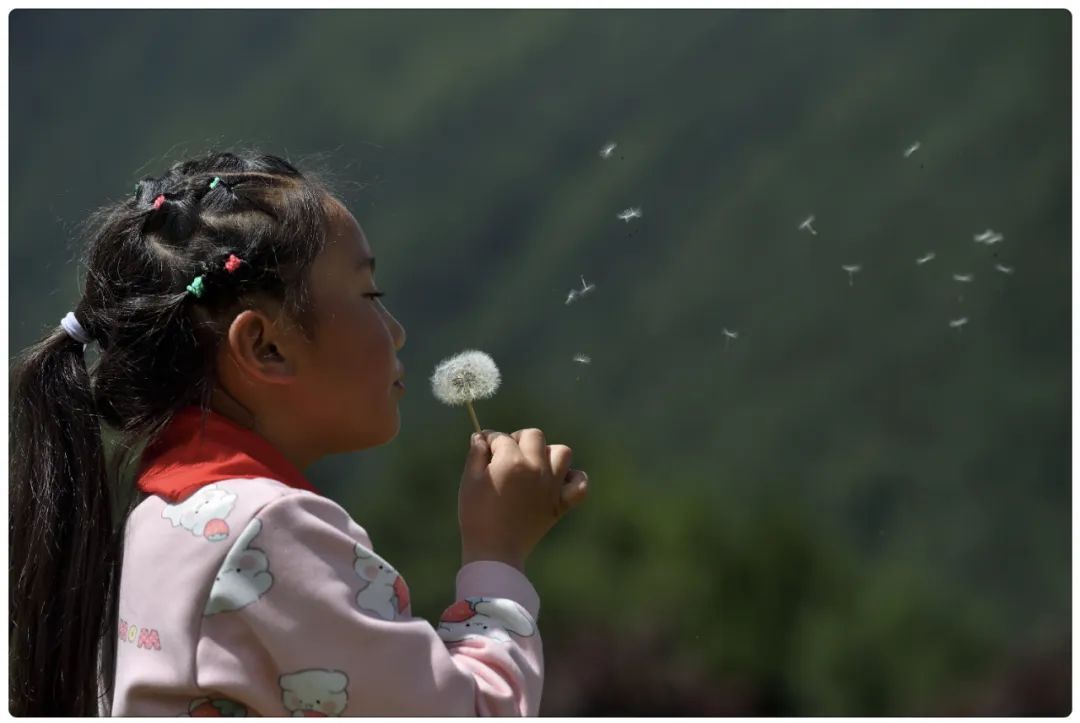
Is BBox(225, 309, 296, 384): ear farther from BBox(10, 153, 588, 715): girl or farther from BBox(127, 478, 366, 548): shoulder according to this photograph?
BBox(127, 478, 366, 548): shoulder

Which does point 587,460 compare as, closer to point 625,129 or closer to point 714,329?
point 714,329

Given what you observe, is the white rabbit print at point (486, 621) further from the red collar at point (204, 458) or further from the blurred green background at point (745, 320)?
the blurred green background at point (745, 320)

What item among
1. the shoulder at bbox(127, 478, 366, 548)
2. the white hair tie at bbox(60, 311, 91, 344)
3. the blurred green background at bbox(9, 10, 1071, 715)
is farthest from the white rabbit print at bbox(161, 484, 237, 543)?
the blurred green background at bbox(9, 10, 1071, 715)

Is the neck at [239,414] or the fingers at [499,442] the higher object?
the neck at [239,414]

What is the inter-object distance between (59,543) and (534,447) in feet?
1.29

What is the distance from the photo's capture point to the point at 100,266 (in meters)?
1.08

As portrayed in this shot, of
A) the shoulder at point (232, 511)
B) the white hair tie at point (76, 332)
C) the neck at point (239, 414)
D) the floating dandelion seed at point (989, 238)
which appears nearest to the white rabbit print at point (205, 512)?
the shoulder at point (232, 511)

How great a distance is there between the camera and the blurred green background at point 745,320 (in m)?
3.02

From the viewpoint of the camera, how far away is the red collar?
97 centimetres

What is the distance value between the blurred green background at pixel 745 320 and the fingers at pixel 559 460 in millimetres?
1747

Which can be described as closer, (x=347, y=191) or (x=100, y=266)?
(x=100, y=266)

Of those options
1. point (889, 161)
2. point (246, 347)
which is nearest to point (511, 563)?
point (246, 347)

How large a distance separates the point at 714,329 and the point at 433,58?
3.80ft

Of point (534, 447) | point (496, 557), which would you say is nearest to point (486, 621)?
point (496, 557)
